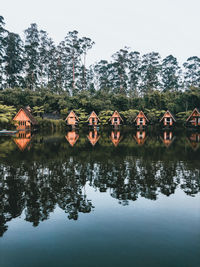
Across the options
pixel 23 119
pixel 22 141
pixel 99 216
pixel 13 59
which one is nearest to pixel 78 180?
pixel 99 216

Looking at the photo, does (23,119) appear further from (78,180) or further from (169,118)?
(78,180)

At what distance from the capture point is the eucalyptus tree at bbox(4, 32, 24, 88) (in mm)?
66812

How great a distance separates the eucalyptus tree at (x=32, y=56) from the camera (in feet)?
226

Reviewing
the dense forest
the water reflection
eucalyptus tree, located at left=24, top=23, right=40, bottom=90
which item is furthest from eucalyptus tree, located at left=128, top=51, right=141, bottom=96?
the water reflection

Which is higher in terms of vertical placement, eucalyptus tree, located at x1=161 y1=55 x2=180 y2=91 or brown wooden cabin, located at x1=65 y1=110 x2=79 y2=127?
eucalyptus tree, located at x1=161 y1=55 x2=180 y2=91

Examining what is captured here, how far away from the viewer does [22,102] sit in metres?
57.8

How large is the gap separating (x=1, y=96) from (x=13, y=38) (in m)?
26.6

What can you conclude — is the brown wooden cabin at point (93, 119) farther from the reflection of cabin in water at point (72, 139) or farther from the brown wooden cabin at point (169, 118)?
the reflection of cabin in water at point (72, 139)

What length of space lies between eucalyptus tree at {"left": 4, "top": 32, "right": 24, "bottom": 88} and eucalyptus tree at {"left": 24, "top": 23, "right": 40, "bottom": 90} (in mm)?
2285

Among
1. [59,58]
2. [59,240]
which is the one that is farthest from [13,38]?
[59,240]

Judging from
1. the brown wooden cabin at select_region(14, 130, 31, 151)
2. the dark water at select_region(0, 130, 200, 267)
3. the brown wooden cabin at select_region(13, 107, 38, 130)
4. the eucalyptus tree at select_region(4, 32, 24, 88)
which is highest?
the eucalyptus tree at select_region(4, 32, 24, 88)

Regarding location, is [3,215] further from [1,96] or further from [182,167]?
[1,96]

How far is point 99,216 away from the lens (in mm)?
7469

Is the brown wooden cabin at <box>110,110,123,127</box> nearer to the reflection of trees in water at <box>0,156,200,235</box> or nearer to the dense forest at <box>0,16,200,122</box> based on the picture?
the dense forest at <box>0,16,200,122</box>
